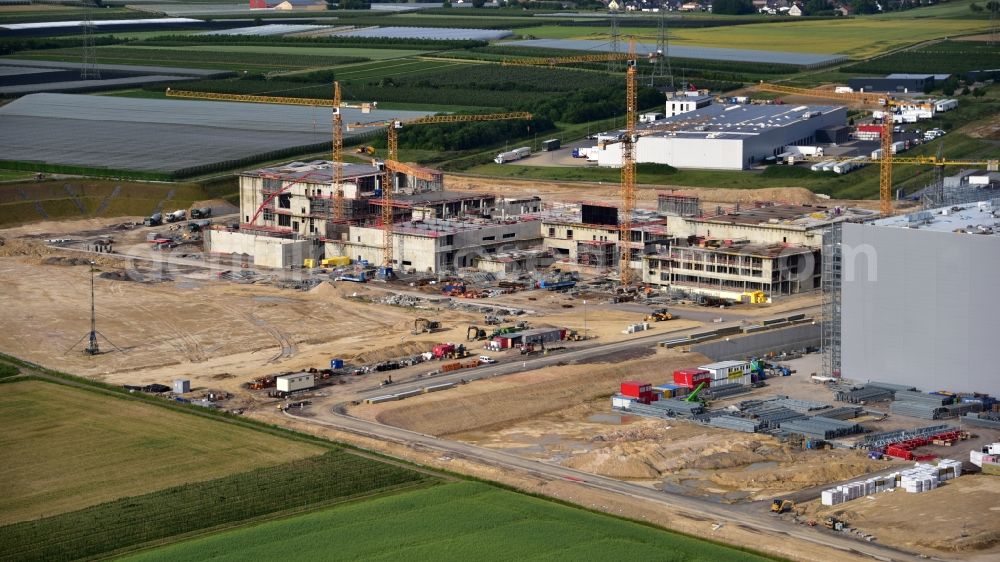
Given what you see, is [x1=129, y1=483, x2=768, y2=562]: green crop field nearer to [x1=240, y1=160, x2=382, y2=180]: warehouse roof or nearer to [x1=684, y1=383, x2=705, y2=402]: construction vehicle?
[x1=684, y1=383, x2=705, y2=402]: construction vehicle

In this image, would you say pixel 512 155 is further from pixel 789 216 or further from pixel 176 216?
pixel 789 216

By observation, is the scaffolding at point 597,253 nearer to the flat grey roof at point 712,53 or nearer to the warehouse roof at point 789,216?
the warehouse roof at point 789,216

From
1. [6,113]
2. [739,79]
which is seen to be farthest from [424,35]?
[6,113]

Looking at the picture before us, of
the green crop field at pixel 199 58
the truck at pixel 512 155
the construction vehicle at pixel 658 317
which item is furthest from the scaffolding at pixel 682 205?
the green crop field at pixel 199 58

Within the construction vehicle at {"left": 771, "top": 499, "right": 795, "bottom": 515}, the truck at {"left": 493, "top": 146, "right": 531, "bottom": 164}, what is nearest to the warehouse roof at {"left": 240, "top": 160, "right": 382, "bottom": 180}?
the truck at {"left": 493, "top": 146, "right": 531, "bottom": 164}

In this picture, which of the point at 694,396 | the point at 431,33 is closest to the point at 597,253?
the point at 694,396

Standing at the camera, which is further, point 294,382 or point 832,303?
point 832,303
